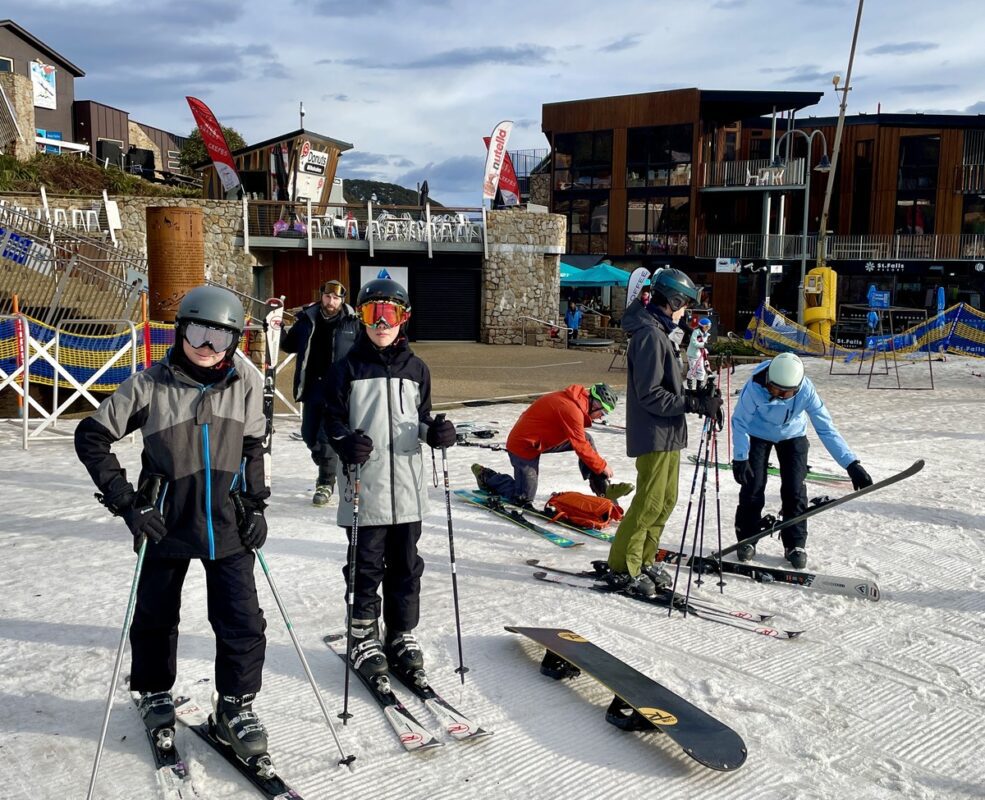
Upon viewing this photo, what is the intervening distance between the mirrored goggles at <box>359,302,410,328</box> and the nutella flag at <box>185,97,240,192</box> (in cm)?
2402

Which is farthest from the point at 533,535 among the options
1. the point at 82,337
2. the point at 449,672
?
the point at 82,337

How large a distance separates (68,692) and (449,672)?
5.55 feet

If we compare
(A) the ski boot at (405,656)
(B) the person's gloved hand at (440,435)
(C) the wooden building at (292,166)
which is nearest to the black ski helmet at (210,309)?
(B) the person's gloved hand at (440,435)

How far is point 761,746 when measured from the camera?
3395 millimetres

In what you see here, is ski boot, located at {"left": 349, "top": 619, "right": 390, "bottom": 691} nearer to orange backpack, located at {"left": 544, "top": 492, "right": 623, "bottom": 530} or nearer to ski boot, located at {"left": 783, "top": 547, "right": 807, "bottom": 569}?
orange backpack, located at {"left": 544, "top": 492, "right": 623, "bottom": 530}

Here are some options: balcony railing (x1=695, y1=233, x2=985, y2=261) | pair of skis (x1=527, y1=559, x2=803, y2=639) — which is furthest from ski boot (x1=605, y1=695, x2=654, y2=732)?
balcony railing (x1=695, y1=233, x2=985, y2=261)

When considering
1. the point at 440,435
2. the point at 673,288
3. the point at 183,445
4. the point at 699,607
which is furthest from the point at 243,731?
the point at 673,288

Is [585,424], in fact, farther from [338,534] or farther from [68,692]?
[68,692]

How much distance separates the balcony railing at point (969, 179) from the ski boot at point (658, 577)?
34169mm

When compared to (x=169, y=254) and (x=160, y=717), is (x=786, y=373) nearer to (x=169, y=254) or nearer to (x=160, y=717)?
(x=160, y=717)

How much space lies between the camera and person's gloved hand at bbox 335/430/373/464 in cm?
356

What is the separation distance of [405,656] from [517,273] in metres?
21.8

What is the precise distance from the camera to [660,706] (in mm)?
3457

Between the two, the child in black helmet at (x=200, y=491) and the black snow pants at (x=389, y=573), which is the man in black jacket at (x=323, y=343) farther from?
the child in black helmet at (x=200, y=491)
